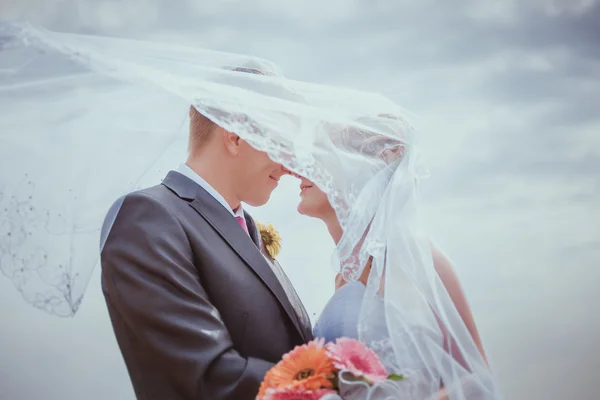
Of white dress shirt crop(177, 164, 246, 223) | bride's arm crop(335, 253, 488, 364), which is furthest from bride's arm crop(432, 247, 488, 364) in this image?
white dress shirt crop(177, 164, 246, 223)

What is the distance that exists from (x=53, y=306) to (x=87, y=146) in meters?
0.51

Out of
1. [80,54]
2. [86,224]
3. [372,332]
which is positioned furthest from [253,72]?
[372,332]

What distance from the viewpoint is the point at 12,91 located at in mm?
2180

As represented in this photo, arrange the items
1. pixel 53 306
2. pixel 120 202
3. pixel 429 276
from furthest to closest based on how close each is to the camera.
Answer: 1. pixel 429 276
2. pixel 120 202
3. pixel 53 306

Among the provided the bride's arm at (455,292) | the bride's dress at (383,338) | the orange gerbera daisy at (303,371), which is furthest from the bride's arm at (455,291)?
the orange gerbera daisy at (303,371)

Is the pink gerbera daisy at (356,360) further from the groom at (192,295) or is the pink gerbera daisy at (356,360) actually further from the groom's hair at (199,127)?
the groom's hair at (199,127)

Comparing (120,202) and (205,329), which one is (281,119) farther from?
(205,329)

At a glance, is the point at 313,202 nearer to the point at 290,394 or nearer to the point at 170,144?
the point at 170,144

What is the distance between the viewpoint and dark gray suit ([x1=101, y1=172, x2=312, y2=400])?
2092 mm

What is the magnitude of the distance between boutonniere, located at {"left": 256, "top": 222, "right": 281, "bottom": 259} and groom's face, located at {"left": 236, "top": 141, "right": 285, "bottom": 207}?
0.74ft

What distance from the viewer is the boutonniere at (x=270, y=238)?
9.45 feet

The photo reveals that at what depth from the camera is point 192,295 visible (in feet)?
7.01

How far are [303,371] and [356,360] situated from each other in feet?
0.58

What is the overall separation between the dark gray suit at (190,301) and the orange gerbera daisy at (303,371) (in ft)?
0.56
